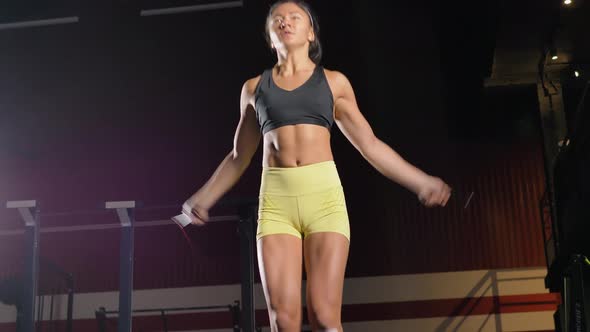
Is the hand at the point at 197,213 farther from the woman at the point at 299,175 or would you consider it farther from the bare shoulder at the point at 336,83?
the bare shoulder at the point at 336,83

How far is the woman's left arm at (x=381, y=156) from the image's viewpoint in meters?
2.30

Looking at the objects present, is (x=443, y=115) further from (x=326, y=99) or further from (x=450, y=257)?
→ (x=326, y=99)

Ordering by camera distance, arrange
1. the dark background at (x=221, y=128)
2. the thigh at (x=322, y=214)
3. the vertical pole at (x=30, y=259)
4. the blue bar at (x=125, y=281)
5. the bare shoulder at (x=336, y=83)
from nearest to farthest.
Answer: the thigh at (x=322, y=214), the bare shoulder at (x=336, y=83), the blue bar at (x=125, y=281), the vertical pole at (x=30, y=259), the dark background at (x=221, y=128)

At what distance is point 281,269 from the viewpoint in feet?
7.25

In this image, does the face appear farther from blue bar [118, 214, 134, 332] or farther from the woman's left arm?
blue bar [118, 214, 134, 332]

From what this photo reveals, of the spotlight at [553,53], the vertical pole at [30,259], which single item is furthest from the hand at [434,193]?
the spotlight at [553,53]

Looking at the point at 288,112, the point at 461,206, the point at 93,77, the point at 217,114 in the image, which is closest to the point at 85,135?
the point at 93,77

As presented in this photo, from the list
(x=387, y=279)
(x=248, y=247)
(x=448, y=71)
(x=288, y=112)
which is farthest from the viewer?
(x=448, y=71)

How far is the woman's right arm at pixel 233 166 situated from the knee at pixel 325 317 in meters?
0.56

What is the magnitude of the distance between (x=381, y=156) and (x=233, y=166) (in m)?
0.55

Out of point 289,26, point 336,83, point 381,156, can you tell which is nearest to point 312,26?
point 289,26

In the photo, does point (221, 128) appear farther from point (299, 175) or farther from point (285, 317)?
point (285, 317)

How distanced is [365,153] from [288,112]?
33 centimetres

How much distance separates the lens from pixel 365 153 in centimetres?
244
